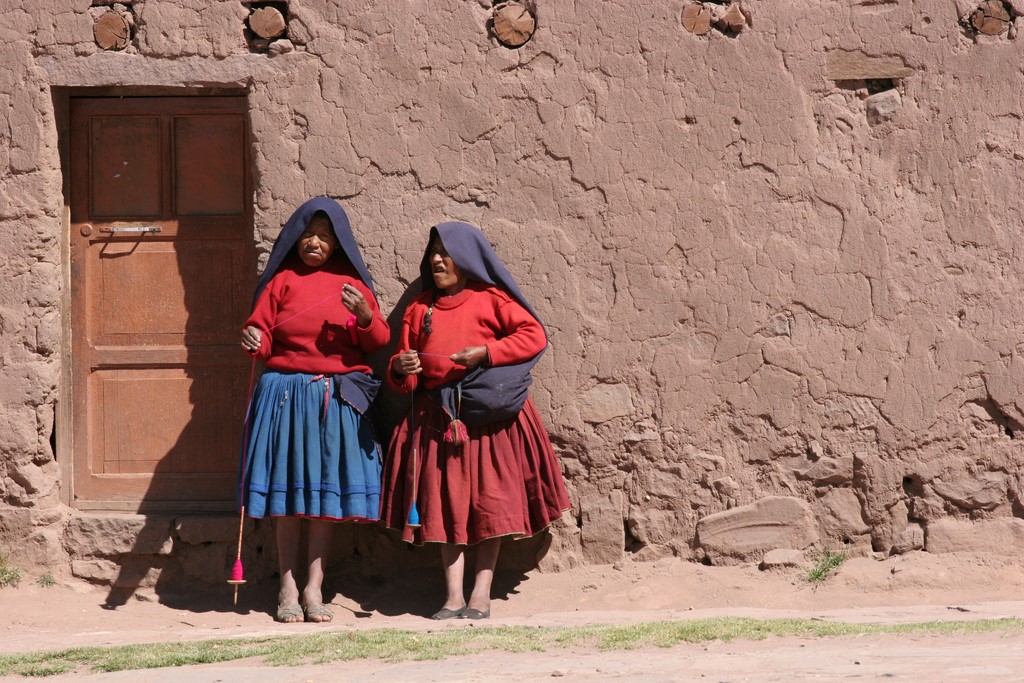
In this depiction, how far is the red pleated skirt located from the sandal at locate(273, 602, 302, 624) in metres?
0.49

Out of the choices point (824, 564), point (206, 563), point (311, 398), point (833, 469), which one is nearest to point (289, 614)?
point (206, 563)

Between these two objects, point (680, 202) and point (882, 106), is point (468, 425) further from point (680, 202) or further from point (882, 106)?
point (882, 106)

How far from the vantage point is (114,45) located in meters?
4.87

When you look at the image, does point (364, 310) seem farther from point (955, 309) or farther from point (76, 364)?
point (955, 309)

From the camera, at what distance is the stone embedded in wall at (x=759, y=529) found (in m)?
4.84

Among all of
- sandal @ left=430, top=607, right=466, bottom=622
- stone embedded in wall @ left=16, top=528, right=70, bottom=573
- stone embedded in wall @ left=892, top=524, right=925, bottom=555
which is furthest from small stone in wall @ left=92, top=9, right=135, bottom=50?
stone embedded in wall @ left=892, top=524, right=925, bottom=555

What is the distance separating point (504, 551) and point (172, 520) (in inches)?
55.8

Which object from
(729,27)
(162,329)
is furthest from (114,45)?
(729,27)

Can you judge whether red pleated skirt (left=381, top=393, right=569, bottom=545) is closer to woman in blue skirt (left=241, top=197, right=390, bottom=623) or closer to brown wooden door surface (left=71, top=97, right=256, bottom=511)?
woman in blue skirt (left=241, top=197, right=390, bottom=623)

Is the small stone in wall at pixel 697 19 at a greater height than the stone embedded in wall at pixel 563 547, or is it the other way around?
the small stone in wall at pixel 697 19

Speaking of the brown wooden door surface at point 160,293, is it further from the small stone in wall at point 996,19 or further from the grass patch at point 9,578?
the small stone in wall at point 996,19

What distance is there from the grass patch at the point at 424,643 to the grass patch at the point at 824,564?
2.18 feet

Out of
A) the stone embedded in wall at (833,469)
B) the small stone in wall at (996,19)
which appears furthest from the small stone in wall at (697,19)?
the stone embedded in wall at (833,469)

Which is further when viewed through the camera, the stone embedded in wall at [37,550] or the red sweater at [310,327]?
the stone embedded in wall at [37,550]
